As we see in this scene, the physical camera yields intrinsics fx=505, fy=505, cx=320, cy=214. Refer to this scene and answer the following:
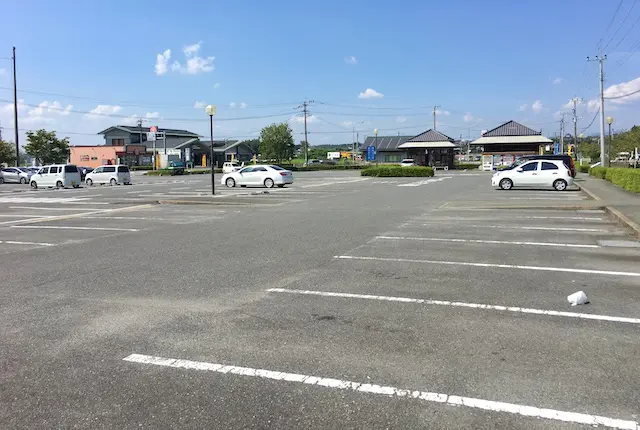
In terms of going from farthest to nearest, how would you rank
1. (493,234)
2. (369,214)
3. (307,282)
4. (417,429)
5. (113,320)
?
(369,214), (493,234), (307,282), (113,320), (417,429)

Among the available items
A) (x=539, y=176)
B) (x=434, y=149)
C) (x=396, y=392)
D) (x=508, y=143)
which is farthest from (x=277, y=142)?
(x=396, y=392)

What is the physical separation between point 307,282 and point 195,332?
84.5 inches

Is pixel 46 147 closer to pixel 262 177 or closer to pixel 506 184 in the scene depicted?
pixel 262 177

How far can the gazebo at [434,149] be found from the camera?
6731cm

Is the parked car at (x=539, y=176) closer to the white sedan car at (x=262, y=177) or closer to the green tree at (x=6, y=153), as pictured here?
the white sedan car at (x=262, y=177)

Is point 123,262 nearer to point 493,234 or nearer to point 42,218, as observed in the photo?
point 493,234

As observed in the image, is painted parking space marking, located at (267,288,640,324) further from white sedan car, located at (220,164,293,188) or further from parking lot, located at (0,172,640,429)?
white sedan car, located at (220,164,293,188)

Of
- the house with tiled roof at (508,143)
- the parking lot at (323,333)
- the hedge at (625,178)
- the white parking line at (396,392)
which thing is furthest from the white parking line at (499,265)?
the house with tiled roof at (508,143)

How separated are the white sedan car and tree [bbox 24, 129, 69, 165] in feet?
157

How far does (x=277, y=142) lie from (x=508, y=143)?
4072cm

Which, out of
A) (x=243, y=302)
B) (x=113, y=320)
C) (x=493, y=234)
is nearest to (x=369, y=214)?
(x=493, y=234)

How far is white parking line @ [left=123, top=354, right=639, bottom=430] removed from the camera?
3168mm

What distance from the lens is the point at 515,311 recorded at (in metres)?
5.39

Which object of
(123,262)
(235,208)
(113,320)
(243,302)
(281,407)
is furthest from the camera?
(235,208)
